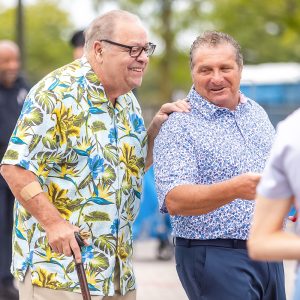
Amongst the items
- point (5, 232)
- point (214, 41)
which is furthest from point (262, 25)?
point (214, 41)

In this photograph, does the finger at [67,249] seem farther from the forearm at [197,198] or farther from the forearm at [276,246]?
the forearm at [276,246]

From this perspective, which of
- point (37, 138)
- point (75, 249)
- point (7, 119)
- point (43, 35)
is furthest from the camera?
point (43, 35)

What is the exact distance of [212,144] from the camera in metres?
4.48

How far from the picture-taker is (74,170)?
15.0 ft

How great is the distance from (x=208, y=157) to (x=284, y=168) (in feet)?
5.34

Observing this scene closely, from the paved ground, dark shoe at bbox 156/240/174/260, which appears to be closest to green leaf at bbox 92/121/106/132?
the paved ground

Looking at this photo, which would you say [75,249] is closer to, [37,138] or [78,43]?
[37,138]

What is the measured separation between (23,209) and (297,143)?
80.5 inches

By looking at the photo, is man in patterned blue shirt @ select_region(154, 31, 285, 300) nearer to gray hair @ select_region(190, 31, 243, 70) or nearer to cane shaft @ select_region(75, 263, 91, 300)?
gray hair @ select_region(190, 31, 243, 70)

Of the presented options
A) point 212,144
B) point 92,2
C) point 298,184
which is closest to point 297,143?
point 298,184

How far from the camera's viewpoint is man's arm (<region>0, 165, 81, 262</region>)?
4.38 metres

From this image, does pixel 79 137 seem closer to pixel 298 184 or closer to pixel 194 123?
pixel 194 123

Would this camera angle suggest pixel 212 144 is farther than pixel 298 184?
Yes

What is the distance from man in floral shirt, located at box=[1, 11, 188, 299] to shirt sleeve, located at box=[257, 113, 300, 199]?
1.66m
